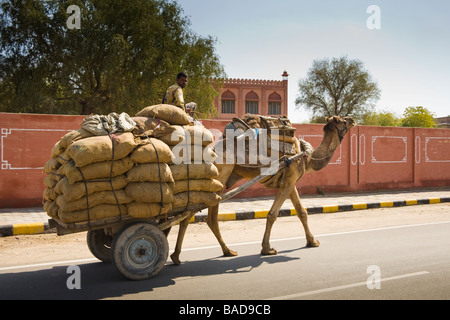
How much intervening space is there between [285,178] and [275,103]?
161ft

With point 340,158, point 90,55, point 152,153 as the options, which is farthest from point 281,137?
point 90,55

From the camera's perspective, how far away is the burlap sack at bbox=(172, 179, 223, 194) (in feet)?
16.7

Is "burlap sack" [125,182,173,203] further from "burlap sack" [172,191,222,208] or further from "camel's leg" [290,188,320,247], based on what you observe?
"camel's leg" [290,188,320,247]

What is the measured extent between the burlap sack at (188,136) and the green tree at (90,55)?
60.6ft

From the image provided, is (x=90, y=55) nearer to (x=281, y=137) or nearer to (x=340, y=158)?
(x=340, y=158)

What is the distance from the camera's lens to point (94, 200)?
4.57m

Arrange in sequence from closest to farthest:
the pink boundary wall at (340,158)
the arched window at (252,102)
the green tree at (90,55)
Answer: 1. the pink boundary wall at (340,158)
2. the green tree at (90,55)
3. the arched window at (252,102)

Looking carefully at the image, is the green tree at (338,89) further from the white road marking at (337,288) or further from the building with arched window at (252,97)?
the white road marking at (337,288)


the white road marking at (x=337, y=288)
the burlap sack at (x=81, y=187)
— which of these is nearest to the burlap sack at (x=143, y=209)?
the burlap sack at (x=81, y=187)

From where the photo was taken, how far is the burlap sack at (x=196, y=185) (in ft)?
16.7

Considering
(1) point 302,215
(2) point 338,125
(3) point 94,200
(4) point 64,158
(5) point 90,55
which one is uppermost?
(5) point 90,55

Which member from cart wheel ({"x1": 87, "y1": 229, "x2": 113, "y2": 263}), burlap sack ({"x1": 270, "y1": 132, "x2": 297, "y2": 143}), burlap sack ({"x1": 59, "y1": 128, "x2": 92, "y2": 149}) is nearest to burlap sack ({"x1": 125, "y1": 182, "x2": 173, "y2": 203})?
burlap sack ({"x1": 59, "y1": 128, "x2": 92, "y2": 149})

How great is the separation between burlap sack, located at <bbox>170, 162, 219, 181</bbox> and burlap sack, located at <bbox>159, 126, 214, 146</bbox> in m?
0.29
